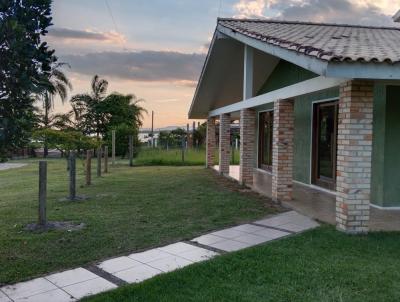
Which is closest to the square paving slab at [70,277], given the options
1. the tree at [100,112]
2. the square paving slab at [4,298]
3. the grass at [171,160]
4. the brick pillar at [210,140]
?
the square paving slab at [4,298]

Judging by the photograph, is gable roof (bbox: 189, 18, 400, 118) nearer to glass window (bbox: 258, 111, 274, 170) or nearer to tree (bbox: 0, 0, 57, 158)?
glass window (bbox: 258, 111, 274, 170)

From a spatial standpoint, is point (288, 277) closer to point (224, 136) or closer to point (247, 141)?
point (247, 141)

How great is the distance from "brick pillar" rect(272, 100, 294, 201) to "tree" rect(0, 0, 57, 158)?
6239mm

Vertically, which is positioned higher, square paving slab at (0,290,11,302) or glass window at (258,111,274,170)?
glass window at (258,111,274,170)

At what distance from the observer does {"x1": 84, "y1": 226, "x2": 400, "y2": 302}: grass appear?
3930 millimetres

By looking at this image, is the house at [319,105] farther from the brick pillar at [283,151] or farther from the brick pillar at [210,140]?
→ the brick pillar at [210,140]

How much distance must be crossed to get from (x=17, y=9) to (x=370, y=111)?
466 centimetres

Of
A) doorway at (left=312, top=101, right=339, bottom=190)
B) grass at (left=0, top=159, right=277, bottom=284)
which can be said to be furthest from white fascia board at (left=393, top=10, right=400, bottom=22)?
grass at (left=0, top=159, right=277, bottom=284)

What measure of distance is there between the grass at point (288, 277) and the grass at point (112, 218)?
4.28 ft

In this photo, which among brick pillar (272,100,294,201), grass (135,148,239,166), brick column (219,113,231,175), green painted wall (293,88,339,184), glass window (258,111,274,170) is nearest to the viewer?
brick pillar (272,100,294,201)

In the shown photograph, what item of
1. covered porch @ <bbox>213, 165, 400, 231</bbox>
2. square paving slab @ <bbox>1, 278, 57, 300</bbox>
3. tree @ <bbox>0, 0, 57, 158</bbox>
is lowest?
square paving slab @ <bbox>1, 278, 57, 300</bbox>

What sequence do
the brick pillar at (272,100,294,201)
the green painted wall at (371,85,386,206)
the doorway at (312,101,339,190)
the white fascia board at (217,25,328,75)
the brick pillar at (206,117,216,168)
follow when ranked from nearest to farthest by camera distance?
1. the white fascia board at (217,25,328,75)
2. the green painted wall at (371,85,386,206)
3. the brick pillar at (272,100,294,201)
4. the doorway at (312,101,339,190)
5. the brick pillar at (206,117,216,168)

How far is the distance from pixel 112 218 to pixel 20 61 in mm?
4778

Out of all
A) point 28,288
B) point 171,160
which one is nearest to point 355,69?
point 28,288
